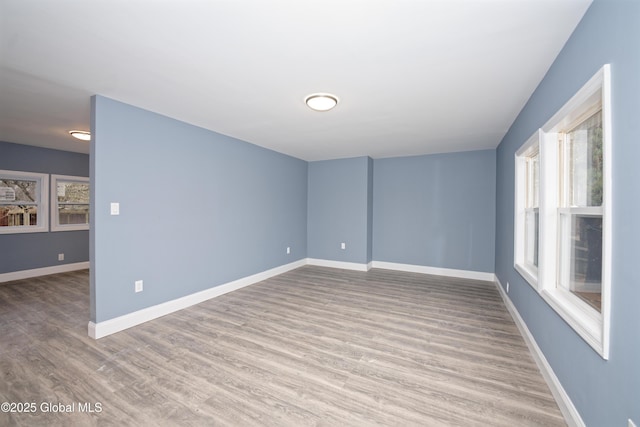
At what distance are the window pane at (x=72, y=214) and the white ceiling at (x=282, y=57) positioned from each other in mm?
2455

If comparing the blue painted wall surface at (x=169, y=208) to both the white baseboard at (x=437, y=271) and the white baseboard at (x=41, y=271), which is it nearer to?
the white baseboard at (x=437, y=271)

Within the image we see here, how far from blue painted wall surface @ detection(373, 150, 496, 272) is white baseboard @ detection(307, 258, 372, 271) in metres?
0.47

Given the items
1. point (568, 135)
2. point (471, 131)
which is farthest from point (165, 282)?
point (471, 131)

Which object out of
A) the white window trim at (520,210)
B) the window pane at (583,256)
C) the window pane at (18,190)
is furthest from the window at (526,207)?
the window pane at (18,190)

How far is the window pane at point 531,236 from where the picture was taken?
276 cm

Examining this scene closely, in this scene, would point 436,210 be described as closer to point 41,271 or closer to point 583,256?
point 583,256

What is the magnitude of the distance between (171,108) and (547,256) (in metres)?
3.93

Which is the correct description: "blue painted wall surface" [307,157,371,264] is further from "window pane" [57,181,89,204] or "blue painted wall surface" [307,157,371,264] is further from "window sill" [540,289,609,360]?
"window pane" [57,181,89,204]

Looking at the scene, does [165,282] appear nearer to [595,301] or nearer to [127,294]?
[127,294]

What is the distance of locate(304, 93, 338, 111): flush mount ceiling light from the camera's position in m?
2.54

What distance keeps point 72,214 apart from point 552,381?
7770mm

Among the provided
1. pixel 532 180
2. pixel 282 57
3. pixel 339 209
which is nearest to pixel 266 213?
pixel 339 209

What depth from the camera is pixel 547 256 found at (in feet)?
6.75

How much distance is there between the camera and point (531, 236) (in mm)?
2867
